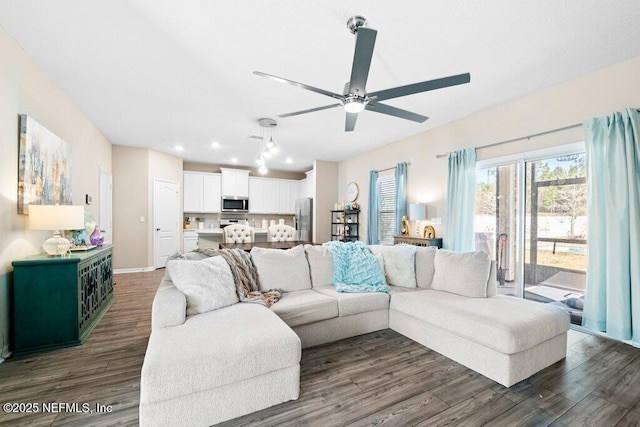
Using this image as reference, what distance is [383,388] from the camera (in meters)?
1.96

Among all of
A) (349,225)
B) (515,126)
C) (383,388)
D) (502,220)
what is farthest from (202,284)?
(349,225)

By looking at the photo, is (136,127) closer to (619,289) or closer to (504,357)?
(504,357)

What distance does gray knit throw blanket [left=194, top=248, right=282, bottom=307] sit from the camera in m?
2.52

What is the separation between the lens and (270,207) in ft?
26.8

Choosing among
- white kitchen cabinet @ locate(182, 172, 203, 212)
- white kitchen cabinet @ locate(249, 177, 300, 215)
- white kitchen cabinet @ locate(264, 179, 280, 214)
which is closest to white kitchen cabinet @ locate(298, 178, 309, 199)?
white kitchen cabinet @ locate(249, 177, 300, 215)

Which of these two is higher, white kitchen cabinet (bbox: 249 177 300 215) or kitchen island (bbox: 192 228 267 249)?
white kitchen cabinet (bbox: 249 177 300 215)

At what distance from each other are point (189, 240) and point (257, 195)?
2.18m

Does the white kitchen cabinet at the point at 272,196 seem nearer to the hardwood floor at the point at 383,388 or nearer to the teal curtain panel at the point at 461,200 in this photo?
the teal curtain panel at the point at 461,200

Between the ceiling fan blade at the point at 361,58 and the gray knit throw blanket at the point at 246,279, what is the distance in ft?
6.24

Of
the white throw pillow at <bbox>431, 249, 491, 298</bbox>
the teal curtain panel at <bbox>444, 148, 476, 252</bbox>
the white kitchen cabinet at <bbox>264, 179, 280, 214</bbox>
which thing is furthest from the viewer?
the white kitchen cabinet at <bbox>264, 179, 280, 214</bbox>

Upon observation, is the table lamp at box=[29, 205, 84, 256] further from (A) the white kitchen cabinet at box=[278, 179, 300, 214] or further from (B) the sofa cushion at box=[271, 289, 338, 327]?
(A) the white kitchen cabinet at box=[278, 179, 300, 214]

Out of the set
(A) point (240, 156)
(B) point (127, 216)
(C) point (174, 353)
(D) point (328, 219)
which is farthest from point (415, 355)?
(B) point (127, 216)

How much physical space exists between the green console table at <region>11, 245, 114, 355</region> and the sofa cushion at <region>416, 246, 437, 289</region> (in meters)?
3.48

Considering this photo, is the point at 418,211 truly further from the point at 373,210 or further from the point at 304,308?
the point at 304,308
